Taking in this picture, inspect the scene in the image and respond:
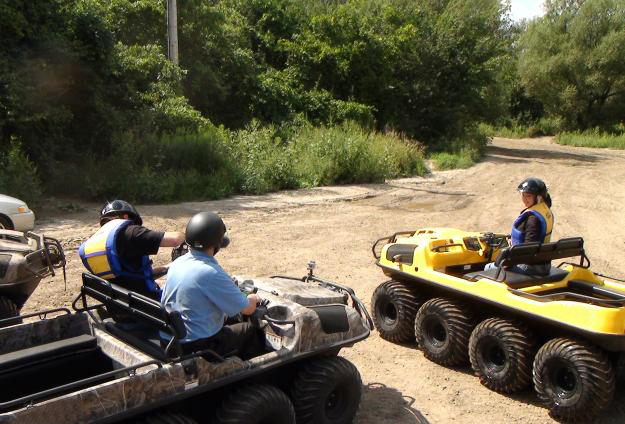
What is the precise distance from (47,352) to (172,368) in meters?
0.97

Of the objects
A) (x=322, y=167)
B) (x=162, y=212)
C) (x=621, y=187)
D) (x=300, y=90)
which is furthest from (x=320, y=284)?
(x=300, y=90)

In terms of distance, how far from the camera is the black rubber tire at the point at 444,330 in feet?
19.4

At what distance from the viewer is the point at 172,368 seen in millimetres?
3652

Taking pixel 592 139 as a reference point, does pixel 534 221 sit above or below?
above

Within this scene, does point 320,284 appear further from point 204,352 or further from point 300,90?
point 300,90

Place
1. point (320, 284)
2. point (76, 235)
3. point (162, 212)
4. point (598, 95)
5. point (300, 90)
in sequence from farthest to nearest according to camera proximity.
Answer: point (598, 95) → point (300, 90) → point (162, 212) → point (76, 235) → point (320, 284)

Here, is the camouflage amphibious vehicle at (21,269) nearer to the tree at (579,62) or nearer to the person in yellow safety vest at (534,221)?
the person in yellow safety vest at (534,221)

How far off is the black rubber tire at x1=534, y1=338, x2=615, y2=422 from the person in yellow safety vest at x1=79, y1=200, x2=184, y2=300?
3.04 metres

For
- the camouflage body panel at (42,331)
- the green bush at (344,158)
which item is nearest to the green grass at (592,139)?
the green bush at (344,158)

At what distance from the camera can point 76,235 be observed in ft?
36.5

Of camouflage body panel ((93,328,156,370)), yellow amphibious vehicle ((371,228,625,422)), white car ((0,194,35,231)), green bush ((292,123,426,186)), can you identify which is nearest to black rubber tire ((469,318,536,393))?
yellow amphibious vehicle ((371,228,625,422))

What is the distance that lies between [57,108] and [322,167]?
291 inches

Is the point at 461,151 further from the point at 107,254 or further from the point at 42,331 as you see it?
the point at 42,331

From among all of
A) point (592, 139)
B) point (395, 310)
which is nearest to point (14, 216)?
point (395, 310)
